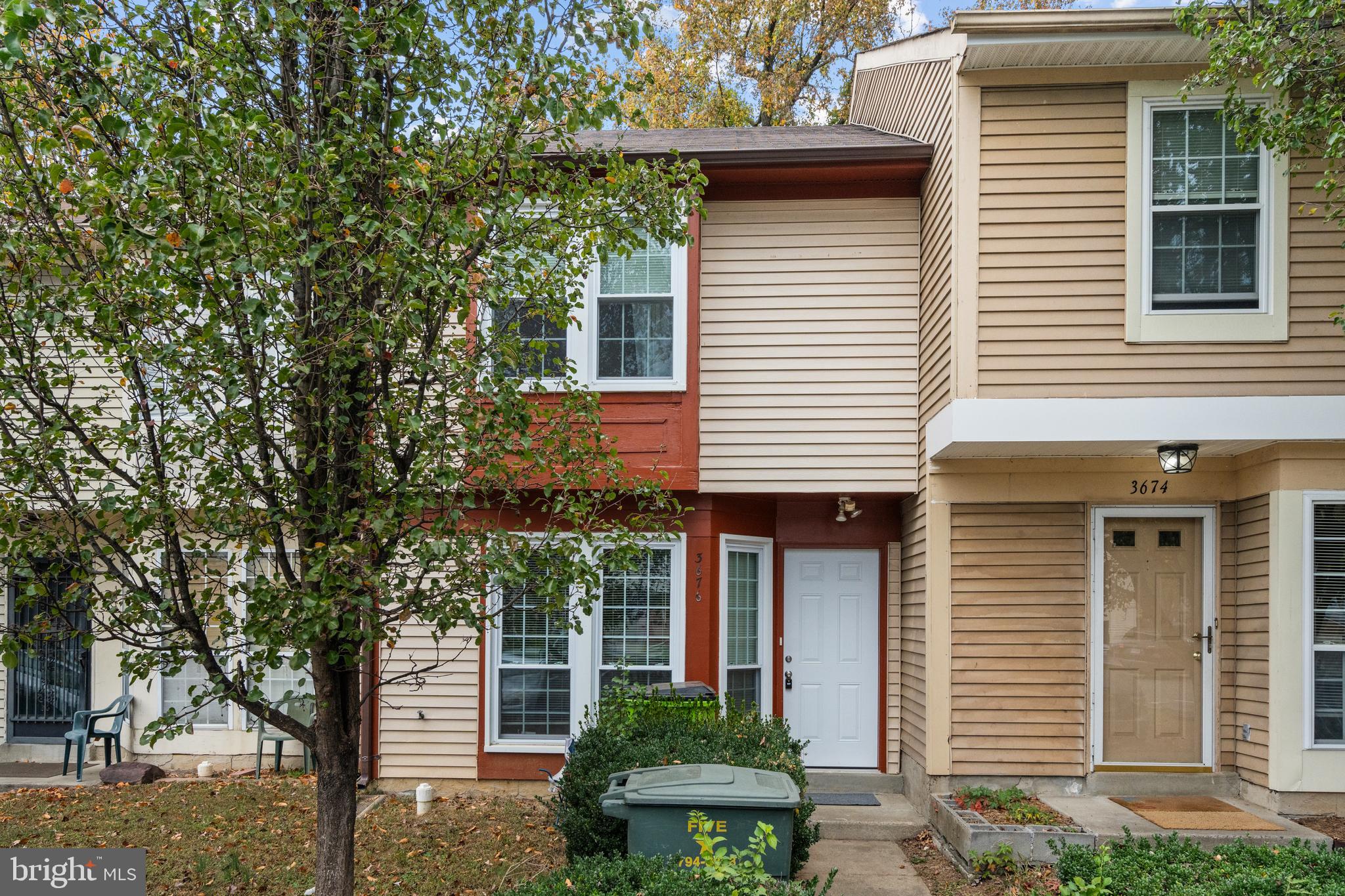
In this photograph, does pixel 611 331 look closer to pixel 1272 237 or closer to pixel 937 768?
pixel 937 768

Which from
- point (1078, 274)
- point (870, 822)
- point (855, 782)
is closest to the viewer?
point (1078, 274)

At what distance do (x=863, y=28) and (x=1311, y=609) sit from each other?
1552 centimetres

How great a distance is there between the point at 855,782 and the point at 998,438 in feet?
12.7

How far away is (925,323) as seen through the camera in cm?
849

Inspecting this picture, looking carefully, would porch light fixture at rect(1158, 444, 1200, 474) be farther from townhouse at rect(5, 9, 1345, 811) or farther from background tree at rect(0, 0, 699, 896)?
background tree at rect(0, 0, 699, 896)

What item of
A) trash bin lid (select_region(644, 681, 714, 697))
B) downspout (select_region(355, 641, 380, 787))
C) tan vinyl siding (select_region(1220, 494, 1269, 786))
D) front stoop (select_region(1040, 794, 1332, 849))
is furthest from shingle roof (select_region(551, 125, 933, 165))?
front stoop (select_region(1040, 794, 1332, 849))

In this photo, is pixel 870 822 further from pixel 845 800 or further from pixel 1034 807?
pixel 1034 807

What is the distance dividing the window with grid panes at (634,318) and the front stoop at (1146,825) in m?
4.83

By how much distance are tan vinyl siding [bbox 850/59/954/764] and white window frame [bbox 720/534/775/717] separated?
126 centimetres

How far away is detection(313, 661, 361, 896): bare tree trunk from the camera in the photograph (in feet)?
13.9

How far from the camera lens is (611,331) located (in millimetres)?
8719

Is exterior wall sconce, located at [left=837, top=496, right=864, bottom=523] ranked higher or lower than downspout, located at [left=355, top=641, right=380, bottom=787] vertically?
higher

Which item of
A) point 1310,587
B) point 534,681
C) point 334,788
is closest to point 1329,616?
point 1310,587

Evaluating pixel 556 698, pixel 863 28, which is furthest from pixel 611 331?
pixel 863 28
